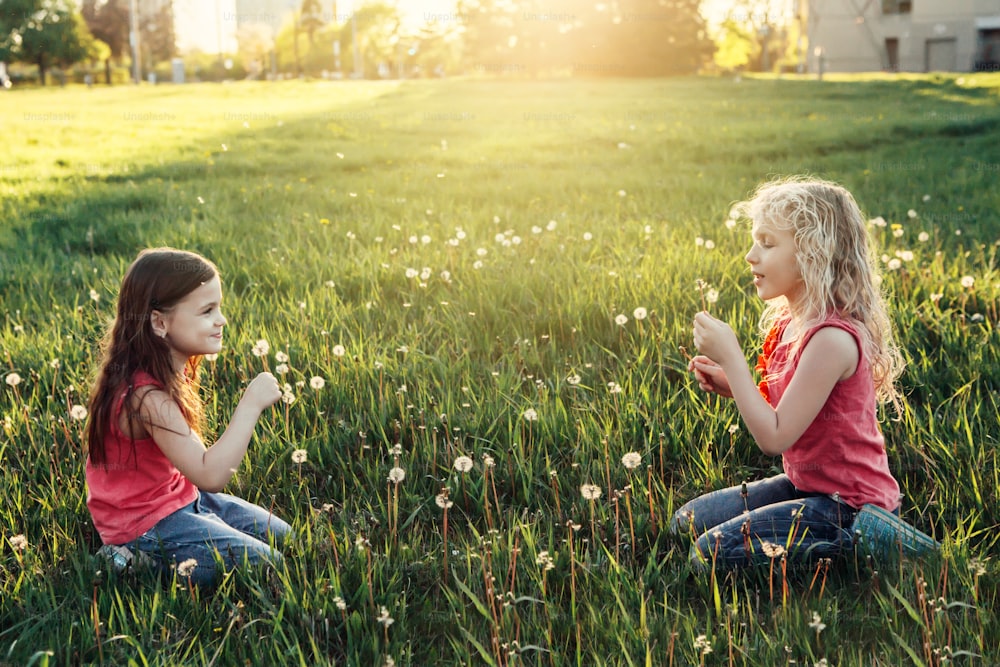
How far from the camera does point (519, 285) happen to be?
4.62 metres

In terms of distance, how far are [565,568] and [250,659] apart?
2.90 ft

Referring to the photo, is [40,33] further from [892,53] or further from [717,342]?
[717,342]

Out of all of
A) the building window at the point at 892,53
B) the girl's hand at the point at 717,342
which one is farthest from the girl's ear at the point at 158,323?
the building window at the point at 892,53

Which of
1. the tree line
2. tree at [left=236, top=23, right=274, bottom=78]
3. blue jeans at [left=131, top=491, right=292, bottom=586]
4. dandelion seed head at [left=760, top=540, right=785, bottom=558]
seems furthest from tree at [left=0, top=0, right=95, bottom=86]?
dandelion seed head at [left=760, top=540, right=785, bottom=558]

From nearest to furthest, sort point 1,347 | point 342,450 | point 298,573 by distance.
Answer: point 298,573 < point 342,450 < point 1,347

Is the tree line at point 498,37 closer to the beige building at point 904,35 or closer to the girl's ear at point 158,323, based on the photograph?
the beige building at point 904,35

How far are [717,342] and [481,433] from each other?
1.15 m

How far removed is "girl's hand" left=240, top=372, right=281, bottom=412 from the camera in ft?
7.94

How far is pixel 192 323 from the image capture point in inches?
98.3

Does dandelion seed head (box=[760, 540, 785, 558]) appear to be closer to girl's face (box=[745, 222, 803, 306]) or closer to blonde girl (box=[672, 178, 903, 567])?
blonde girl (box=[672, 178, 903, 567])

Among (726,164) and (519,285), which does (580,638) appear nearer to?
(519,285)

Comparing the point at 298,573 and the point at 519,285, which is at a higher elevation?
the point at 519,285

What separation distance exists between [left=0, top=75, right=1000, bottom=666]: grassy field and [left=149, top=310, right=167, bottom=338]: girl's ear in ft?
2.19

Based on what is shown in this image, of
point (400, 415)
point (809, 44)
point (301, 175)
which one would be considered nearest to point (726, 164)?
point (301, 175)
